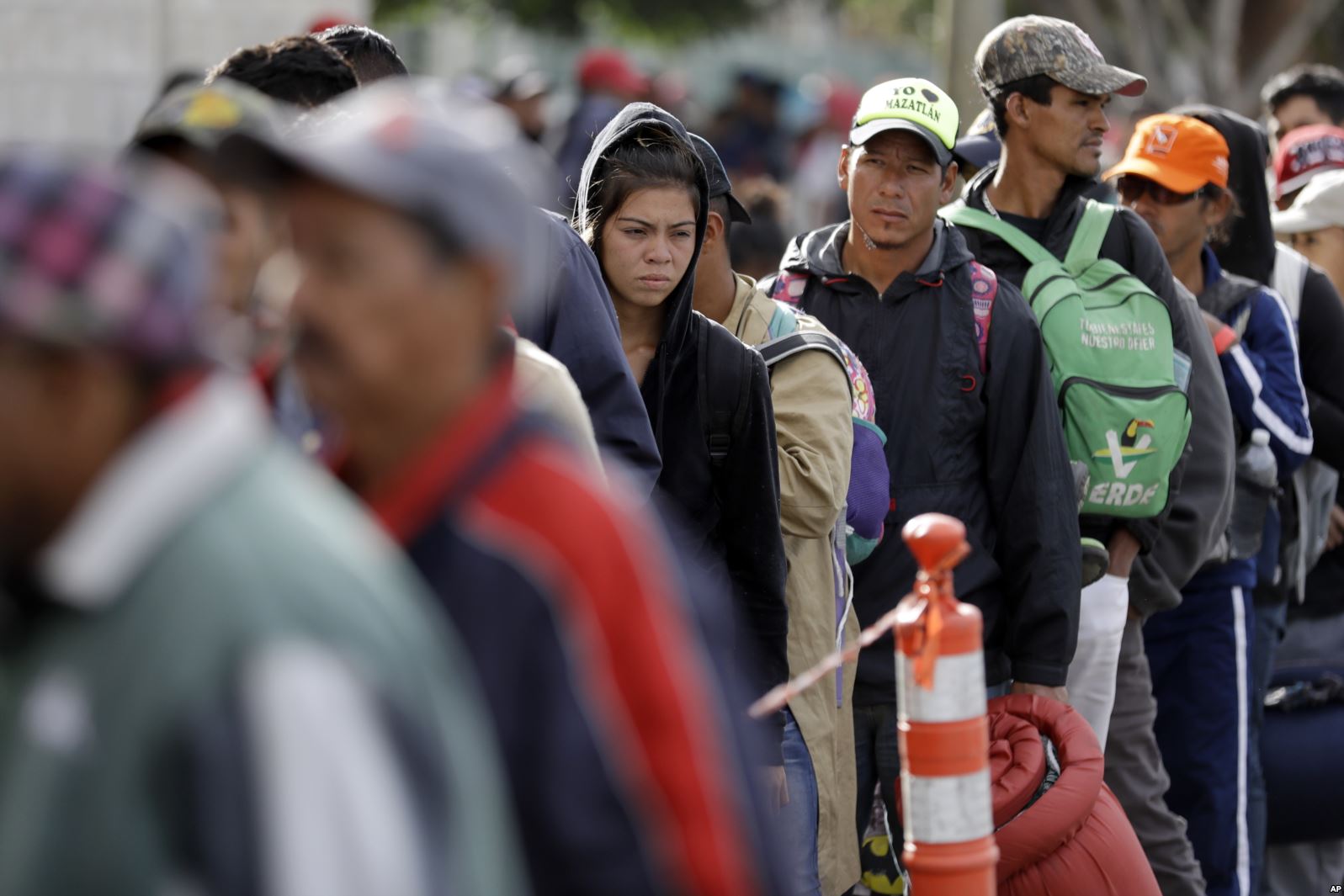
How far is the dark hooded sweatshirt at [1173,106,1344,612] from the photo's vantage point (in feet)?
23.0

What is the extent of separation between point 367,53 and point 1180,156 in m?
2.90

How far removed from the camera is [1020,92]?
6168 millimetres

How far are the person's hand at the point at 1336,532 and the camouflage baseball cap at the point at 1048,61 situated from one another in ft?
6.76

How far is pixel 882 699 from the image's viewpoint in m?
5.37

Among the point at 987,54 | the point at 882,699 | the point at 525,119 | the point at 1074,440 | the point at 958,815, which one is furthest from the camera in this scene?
the point at 525,119

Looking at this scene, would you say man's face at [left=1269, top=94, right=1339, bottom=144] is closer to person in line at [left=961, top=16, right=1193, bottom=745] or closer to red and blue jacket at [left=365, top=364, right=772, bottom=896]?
person in line at [left=961, top=16, right=1193, bottom=745]

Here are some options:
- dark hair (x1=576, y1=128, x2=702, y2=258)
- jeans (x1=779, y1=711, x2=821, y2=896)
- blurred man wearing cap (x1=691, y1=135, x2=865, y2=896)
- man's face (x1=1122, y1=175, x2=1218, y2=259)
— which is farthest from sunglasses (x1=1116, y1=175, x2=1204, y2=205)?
jeans (x1=779, y1=711, x2=821, y2=896)

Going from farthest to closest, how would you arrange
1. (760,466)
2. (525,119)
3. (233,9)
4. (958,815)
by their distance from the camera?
(525,119), (233,9), (760,466), (958,815)

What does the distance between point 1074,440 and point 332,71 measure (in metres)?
2.57

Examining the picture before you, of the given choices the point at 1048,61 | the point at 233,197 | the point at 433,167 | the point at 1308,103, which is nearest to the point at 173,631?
the point at 433,167

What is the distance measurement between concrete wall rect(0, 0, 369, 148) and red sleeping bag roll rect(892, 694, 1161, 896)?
24.2 feet

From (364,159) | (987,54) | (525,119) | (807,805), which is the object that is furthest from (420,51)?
(364,159)

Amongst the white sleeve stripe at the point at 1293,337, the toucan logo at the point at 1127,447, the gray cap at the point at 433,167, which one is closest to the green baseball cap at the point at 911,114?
the toucan logo at the point at 1127,447

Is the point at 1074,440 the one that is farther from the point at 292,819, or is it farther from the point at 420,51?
the point at 420,51
